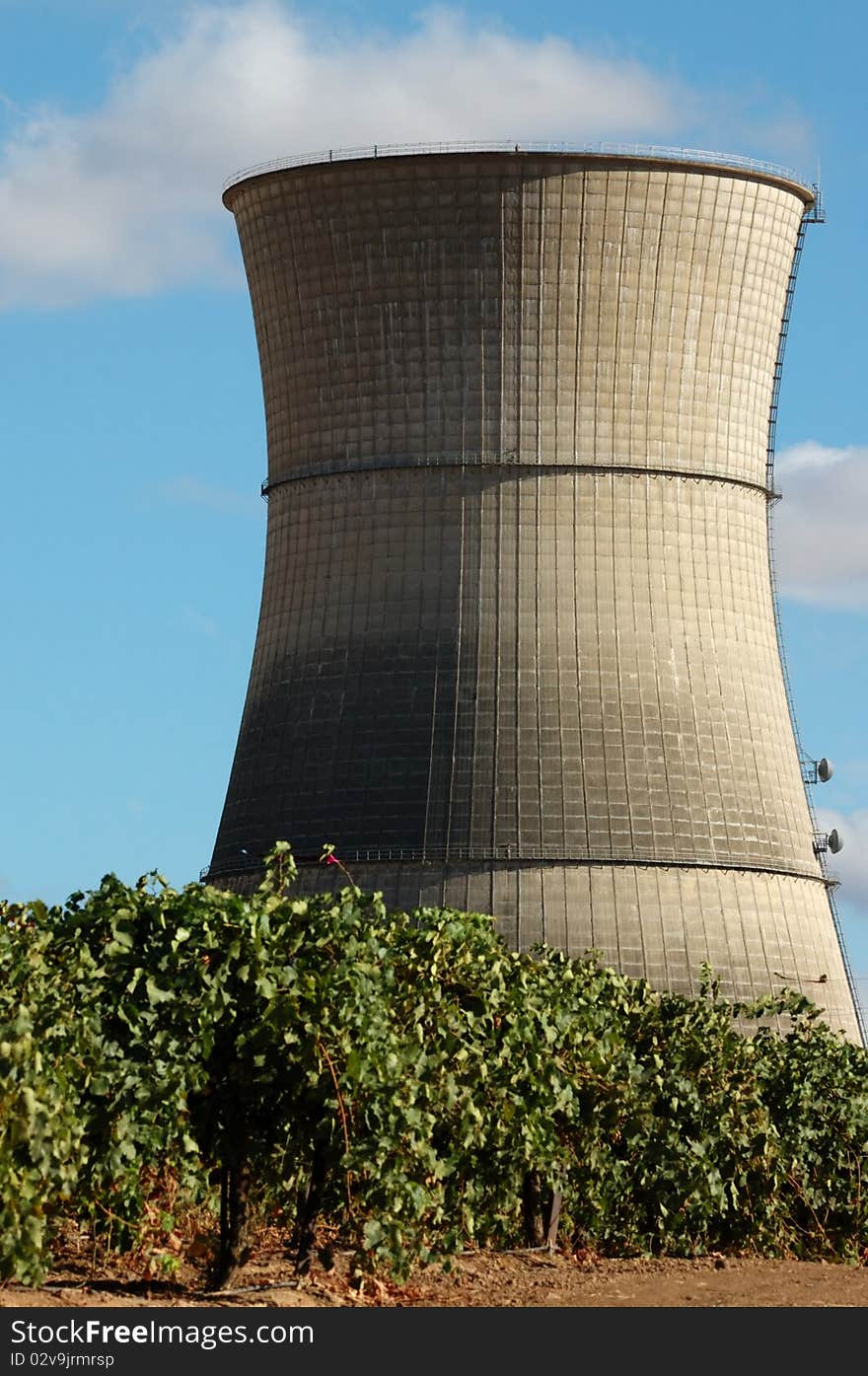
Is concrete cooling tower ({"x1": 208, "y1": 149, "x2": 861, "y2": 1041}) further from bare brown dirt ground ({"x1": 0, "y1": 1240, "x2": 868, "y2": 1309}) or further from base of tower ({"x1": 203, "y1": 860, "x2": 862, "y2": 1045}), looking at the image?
bare brown dirt ground ({"x1": 0, "y1": 1240, "x2": 868, "y2": 1309})

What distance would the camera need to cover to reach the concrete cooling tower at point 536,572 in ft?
98.0

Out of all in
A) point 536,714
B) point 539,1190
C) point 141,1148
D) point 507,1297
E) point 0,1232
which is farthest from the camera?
A: point 536,714

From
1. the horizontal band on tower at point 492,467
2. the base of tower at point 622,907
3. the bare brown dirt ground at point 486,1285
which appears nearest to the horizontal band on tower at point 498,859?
the base of tower at point 622,907

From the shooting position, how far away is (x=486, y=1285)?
18.7 metres

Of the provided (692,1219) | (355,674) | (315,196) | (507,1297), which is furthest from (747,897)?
(507,1297)

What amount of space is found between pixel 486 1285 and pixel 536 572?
13.1 m

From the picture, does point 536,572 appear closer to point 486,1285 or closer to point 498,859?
point 498,859

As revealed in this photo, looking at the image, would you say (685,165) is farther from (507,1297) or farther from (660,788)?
(507,1297)

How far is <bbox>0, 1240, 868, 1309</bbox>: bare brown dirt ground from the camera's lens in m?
16.7

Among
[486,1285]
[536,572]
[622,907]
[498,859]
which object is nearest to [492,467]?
[536,572]

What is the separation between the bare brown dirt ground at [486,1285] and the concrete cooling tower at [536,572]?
9125mm

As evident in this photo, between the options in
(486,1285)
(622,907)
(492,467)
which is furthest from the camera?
(492,467)

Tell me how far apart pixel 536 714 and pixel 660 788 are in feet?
5.96

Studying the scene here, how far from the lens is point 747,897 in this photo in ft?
101
